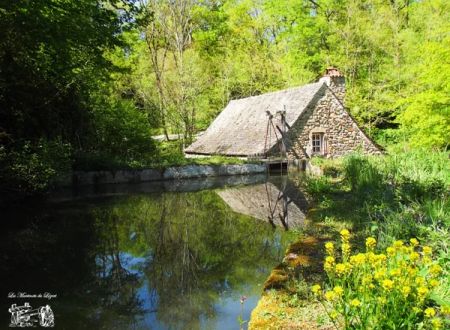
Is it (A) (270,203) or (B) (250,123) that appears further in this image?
(B) (250,123)

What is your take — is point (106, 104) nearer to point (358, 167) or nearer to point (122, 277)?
point (358, 167)

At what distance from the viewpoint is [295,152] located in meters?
20.7

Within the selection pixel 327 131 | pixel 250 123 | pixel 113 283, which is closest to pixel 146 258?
pixel 113 283

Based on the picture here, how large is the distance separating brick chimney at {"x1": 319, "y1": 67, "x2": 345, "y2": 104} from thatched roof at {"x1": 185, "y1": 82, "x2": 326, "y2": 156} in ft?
7.05

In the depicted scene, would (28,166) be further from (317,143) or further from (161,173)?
(317,143)

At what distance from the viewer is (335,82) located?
75.5 feet

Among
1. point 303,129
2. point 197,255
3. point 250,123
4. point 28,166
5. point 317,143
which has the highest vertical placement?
point 250,123

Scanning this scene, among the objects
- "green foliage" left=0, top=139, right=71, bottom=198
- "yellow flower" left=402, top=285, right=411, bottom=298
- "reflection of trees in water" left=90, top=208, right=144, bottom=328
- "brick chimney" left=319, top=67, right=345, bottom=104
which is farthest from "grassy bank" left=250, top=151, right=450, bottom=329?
"brick chimney" left=319, top=67, right=345, bottom=104

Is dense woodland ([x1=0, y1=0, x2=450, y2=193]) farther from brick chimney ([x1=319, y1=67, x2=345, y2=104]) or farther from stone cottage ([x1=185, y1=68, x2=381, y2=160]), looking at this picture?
stone cottage ([x1=185, y1=68, x2=381, y2=160])

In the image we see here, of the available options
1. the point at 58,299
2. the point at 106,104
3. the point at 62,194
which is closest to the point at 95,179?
the point at 62,194

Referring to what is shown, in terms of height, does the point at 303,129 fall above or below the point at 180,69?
below
